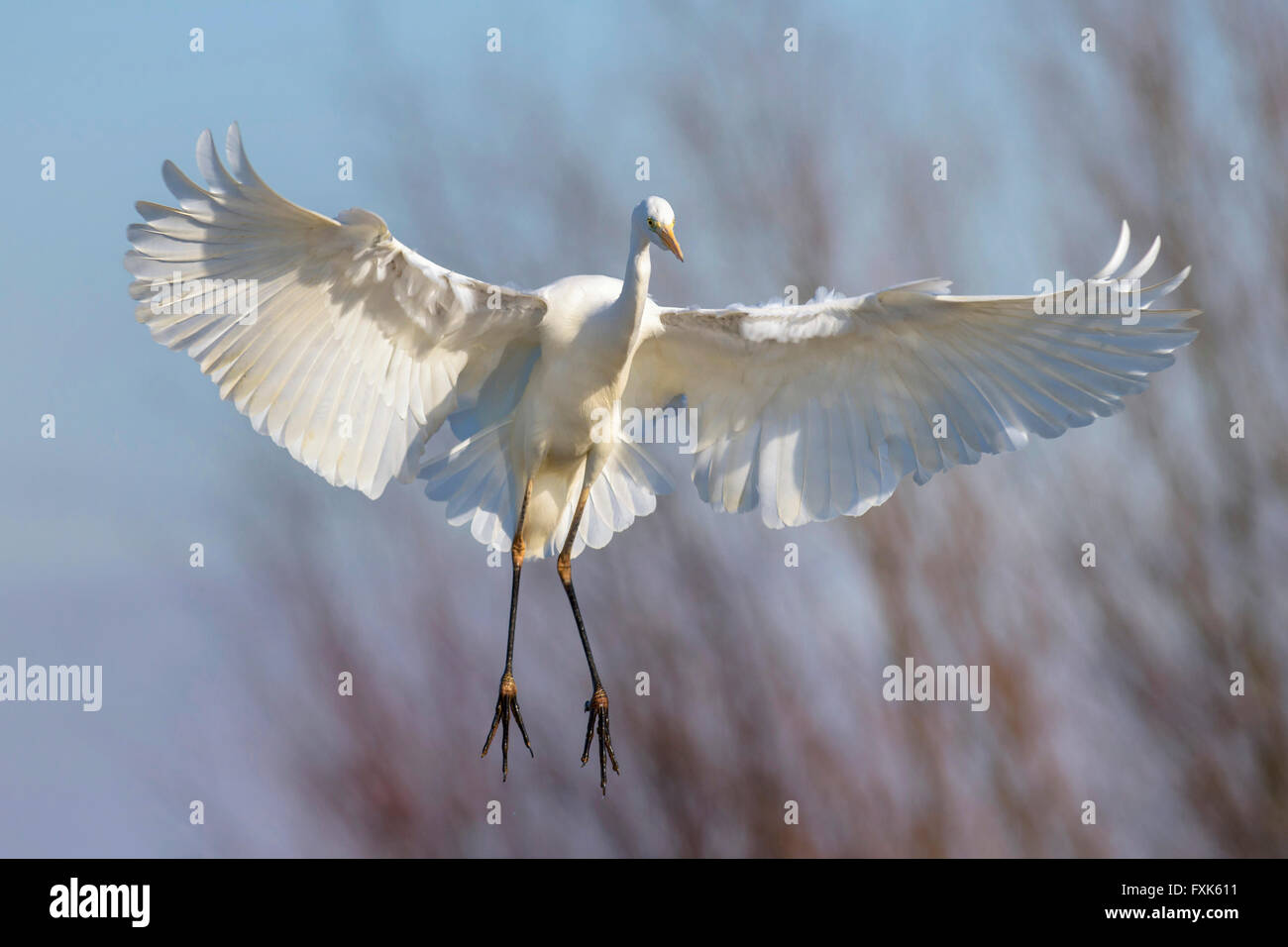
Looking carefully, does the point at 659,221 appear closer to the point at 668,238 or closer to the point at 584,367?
the point at 668,238

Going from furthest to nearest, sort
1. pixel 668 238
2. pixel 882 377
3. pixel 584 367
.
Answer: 1. pixel 882 377
2. pixel 584 367
3. pixel 668 238

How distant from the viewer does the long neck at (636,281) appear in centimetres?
482

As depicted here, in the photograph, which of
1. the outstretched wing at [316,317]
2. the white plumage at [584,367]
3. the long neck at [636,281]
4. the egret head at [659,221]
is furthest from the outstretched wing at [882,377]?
the outstretched wing at [316,317]

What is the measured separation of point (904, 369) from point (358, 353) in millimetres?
2161

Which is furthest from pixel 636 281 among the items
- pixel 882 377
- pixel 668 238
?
pixel 882 377

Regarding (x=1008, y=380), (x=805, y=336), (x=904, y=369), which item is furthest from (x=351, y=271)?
(x=1008, y=380)

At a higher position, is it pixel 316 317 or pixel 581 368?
pixel 316 317

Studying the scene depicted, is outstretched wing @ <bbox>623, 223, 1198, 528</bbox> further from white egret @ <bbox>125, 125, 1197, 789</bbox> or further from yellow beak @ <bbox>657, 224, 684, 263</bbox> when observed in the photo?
yellow beak @ <bbox>657, 224, 684, 263</bbox>

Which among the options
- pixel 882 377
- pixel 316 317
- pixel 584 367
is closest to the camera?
pixel 316 317

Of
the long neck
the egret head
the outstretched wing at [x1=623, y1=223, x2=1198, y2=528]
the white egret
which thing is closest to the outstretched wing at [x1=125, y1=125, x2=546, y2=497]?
the white egret

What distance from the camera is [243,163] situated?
428 cm

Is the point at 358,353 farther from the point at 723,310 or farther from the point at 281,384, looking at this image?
the point at 723,310

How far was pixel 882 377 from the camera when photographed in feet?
17.5

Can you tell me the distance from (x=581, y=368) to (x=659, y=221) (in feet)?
2.45
